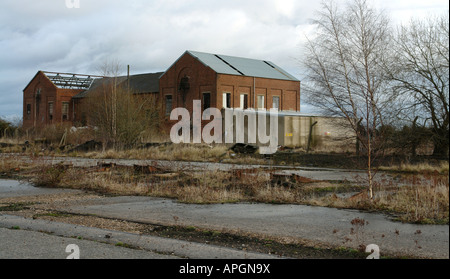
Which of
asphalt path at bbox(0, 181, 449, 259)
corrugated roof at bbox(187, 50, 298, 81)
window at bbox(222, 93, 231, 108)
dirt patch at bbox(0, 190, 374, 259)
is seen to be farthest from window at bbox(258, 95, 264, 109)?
dirt patch at bbox(0, 190, 374, 259)

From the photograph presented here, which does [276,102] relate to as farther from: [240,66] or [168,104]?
[168,104]

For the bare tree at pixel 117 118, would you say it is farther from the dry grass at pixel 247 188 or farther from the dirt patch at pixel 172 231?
the dirt patch at pixel 172 231

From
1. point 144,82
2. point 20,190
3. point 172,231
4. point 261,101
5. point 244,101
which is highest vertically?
point 144,82

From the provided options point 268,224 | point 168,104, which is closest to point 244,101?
point 168,104

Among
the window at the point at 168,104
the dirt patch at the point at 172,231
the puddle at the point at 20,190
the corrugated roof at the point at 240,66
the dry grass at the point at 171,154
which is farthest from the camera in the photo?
the window at the point at 168,104

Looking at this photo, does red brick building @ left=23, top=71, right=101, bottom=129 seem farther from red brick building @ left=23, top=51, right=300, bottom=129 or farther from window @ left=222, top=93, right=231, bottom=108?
window @ left=222, top=93, right=231, bottom=108

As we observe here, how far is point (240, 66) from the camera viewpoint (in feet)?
174

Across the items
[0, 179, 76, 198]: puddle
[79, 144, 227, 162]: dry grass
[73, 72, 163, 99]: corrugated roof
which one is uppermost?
[73, 72, 163, 99]: corrugated roof

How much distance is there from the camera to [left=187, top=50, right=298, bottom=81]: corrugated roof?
50466 millimetres

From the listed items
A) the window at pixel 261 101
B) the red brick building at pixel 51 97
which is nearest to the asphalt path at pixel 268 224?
the window at pixel 261 101

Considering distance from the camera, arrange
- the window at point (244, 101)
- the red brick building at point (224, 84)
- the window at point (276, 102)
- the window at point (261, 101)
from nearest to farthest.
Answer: the red brick building at point (224, 84)
the window at point (244, 101)
the window at point (261, 101)
the window at point (276, 102)

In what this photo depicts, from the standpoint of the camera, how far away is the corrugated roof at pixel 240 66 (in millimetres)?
50466
